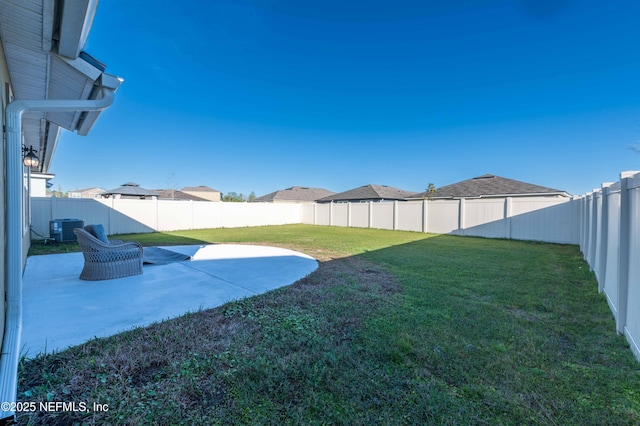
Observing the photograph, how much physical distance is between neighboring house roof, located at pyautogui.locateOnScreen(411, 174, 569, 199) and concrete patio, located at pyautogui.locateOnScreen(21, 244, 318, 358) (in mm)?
18902

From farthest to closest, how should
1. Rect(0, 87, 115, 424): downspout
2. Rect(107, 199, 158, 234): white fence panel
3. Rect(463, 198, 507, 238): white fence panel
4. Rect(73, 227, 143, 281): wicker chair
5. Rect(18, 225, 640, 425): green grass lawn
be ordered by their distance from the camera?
Rect(107, 199, 158, 234): white fence panel < Rect(463, 198, 507, 238): white fence panel < Rect(73, 227, 143, 281): wicker chair < Rect(0, 87, 115, 424): downspout < Rect(18, 225, 640, 425): green grass lawn

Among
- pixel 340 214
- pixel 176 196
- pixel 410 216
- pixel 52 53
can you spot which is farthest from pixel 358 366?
pixel 176 196

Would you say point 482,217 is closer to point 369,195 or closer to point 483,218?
point 483,218

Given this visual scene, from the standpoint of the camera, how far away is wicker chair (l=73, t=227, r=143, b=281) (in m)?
Result: 4.50

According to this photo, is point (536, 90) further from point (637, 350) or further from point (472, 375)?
point (472, 375)

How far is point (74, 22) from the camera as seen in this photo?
2.26m

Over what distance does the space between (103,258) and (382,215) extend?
15.1 m

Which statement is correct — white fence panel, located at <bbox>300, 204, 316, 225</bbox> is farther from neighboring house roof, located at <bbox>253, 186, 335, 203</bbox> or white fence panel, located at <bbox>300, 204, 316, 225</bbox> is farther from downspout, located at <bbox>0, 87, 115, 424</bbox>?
downspout, located at <bbox>0, 87, 115, 424</bbox>

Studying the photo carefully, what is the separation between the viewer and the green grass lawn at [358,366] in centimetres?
173

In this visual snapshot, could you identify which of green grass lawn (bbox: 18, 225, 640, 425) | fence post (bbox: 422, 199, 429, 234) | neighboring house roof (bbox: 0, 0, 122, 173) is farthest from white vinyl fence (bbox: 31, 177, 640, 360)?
neighboring house roof (bbox: 0, 0, 122, 173)

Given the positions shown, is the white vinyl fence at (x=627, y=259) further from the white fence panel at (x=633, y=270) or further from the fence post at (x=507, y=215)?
the fence post at (x=507, y=215)

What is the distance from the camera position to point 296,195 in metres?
41.2

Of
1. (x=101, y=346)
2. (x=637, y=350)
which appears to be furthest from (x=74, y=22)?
(x=637, y=350)

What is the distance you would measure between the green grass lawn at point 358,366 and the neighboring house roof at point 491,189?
18.0m
